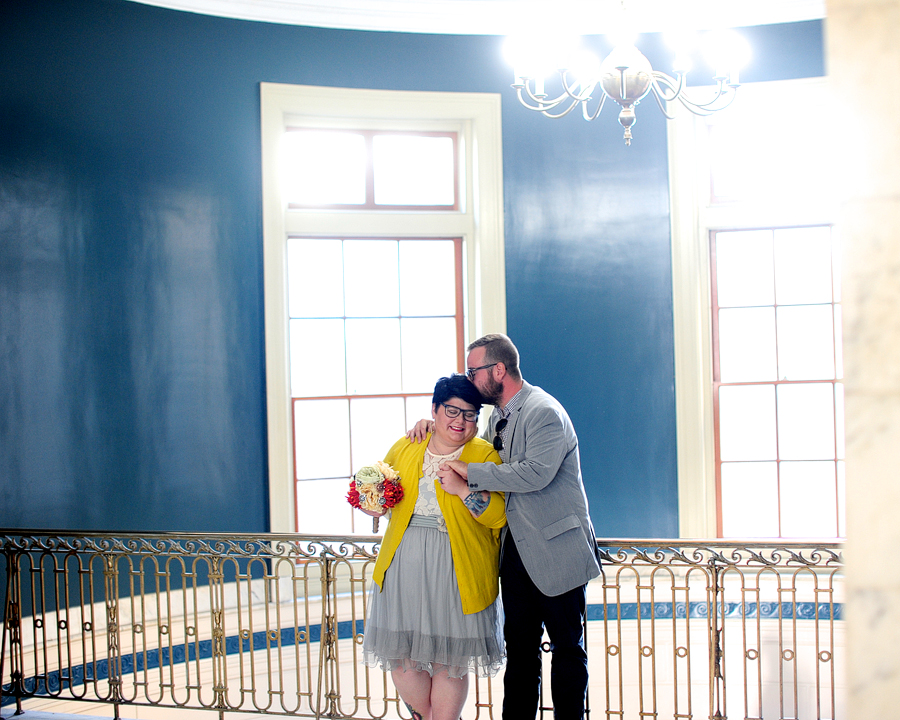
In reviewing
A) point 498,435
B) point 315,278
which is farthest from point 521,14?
point 498,435

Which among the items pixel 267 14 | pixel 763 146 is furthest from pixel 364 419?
pixel 763 146

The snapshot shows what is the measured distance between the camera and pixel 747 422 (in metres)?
6.00

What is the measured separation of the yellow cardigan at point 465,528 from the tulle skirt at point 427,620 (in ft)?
0.14

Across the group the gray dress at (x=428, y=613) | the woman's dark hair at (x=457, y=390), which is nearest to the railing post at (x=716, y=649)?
the gray dress at (x=428, y=613)

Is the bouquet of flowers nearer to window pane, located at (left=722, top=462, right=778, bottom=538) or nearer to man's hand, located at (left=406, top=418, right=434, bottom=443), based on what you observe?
man's hand, located at (left=406, top=418, right=434, bottom=443)

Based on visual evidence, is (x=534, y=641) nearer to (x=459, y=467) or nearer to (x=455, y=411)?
(x=459, y=467)

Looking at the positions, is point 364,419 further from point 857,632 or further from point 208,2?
point 857,632

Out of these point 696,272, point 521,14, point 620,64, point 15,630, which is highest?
point 521,14

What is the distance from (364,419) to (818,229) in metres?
3.69

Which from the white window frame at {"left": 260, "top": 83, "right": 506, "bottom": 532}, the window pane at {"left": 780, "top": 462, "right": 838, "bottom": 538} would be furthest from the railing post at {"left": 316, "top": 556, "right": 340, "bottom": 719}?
the window pane at {"left": 780, "top": 462, "right": 838, "bottom": 538}

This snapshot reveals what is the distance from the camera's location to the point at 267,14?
5.50 m

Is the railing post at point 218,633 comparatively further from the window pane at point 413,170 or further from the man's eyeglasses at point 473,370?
the window pane at point 413,170

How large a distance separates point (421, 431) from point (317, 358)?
306cm

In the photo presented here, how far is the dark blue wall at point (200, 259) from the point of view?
475cm
